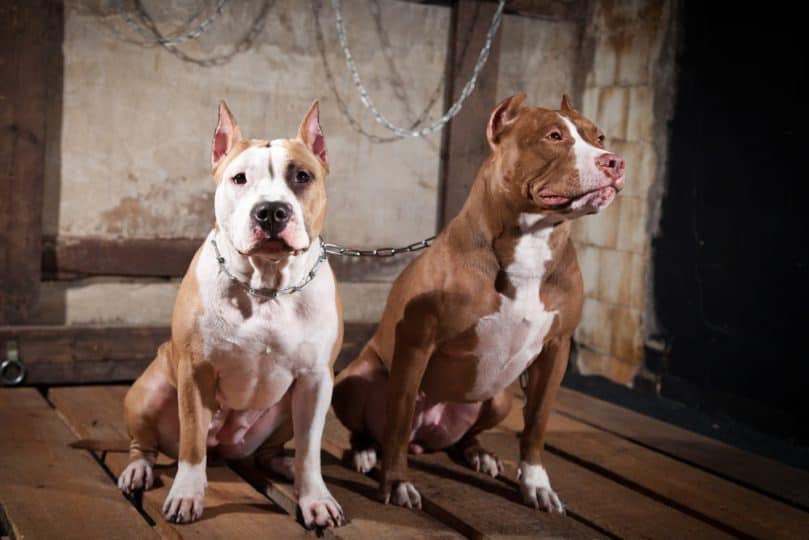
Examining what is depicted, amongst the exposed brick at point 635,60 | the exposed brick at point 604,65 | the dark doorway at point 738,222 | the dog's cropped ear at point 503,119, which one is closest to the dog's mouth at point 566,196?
the dog's cropped ear at point 503,119

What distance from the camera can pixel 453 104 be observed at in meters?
5.00

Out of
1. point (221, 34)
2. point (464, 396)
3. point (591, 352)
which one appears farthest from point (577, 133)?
point (591, 352)

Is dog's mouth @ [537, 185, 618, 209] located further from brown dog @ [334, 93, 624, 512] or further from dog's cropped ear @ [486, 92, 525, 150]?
dog's cropped ear @ [486, 92, 525, 150]

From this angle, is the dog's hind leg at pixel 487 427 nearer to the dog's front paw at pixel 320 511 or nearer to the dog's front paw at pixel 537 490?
the dog's front paw at pixel 537 490

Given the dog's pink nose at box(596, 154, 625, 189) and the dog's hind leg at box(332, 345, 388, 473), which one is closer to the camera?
the dog's pink nose at box(596, 154, 625, 189)

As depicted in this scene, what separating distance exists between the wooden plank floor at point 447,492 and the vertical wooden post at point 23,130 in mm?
650

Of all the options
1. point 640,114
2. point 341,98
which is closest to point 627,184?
point 640,114

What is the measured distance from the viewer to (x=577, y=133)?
2725 mm

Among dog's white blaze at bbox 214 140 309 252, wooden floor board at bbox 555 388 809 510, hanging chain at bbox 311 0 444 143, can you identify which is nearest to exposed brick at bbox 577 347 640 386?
wooden floor board at bbox 555 388 809 510

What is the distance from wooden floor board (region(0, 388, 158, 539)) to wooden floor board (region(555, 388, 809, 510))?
202cm

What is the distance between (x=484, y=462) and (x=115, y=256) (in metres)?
2.12

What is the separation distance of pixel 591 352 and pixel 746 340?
3.63ft

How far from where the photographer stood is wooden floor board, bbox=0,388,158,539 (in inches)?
104

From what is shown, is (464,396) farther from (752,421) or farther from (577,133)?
(752,421)
